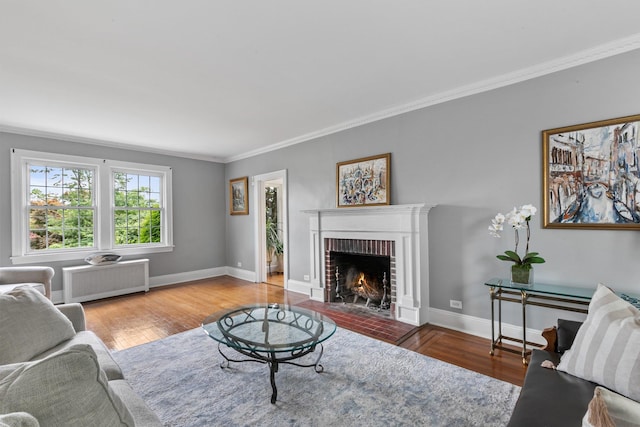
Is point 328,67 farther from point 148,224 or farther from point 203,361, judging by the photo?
point 148,224

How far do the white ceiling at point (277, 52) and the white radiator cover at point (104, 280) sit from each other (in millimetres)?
2174

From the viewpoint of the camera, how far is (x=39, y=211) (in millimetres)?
4547

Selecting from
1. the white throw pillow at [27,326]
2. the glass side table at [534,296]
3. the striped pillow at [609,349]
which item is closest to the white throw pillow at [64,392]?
the white throw pillow at [27,326]

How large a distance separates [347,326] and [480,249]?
1.61 metres

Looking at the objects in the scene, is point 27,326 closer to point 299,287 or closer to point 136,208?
point 299,287

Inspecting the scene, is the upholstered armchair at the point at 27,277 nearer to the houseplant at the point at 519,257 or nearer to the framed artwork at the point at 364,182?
the framed artwork at the point at 364,182

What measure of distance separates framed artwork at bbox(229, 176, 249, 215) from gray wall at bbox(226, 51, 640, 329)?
261cm

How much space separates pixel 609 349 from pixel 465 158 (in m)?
2.18

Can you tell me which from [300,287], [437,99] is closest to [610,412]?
[437,99]

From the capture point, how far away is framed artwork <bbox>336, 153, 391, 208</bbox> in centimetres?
388

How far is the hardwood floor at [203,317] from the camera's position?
263cm

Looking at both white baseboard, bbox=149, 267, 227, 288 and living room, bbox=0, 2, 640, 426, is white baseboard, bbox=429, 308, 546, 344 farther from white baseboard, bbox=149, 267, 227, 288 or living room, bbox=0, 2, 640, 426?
white baseboard, bbox=149, 267, 227, 288

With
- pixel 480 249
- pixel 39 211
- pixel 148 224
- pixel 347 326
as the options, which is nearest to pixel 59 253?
pixel 39 211

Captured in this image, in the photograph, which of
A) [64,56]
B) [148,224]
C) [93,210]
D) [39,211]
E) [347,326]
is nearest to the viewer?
[64,56]
